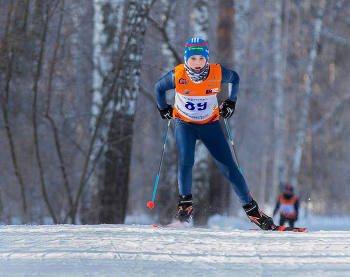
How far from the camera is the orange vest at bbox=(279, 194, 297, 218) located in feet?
21.8

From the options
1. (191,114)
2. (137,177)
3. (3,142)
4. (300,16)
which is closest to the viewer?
(191,114)

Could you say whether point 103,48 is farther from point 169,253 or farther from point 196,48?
point 169,253

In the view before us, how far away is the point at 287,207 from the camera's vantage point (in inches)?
263

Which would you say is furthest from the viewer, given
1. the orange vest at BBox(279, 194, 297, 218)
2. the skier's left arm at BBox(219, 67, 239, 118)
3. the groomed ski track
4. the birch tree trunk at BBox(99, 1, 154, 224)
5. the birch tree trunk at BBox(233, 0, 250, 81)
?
the birch tree trunk at BBox(233, 0, 250, 81)

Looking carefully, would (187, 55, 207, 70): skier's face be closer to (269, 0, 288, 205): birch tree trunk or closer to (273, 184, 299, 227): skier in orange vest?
(273, 184, 299, 227): skier in orange vest

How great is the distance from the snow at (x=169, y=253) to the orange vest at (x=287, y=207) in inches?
121

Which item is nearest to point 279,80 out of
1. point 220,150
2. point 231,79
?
point 231,79

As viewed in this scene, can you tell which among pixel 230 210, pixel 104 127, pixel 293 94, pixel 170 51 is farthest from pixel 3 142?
pixel 293 94

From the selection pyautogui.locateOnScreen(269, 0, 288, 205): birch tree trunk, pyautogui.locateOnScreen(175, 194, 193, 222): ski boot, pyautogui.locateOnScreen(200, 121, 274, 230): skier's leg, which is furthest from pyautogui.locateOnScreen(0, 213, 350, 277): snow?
pyautogui.locateOnScreen(269, 0, 288, 205): birch tree trunk

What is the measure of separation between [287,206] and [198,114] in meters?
3.31

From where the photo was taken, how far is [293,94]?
17391 millimetres

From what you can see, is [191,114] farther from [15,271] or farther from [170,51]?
[170,51]

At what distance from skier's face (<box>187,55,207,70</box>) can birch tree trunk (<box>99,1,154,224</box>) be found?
9.68 feet

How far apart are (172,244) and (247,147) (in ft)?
47.2
